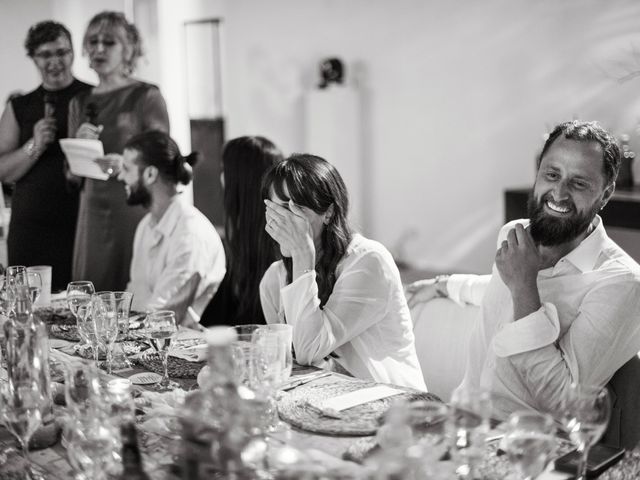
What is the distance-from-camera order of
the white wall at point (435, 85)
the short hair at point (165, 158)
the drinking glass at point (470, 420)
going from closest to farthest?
the drinking glass at point (470, 420)
the short hair at point (165, 158)
the white wall at point (435, 85)

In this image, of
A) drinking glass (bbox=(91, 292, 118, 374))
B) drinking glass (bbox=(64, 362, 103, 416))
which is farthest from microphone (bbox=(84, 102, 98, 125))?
drinking glass (bbox=(64, 362, 103, 416))

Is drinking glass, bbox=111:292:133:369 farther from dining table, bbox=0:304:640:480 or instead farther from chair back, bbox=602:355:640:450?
chair back, bbox=602:355:640:450

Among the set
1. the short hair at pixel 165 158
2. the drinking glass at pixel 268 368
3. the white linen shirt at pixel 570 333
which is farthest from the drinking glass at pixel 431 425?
the short hair at pixel 165 158

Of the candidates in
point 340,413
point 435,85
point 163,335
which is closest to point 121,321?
point 163,335

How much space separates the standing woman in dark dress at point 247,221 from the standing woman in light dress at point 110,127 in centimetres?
122

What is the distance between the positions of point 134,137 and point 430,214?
277 centimetres

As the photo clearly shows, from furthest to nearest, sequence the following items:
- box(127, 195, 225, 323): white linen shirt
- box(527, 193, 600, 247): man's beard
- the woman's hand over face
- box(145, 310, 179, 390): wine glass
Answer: box(127, 195, 225, 323): white linen shirt
the woman's hand over face
box(527, 193, 600, 247): man's beard
box(145, 310, 179, 390): wine glass

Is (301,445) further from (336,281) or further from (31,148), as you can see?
(31,148)

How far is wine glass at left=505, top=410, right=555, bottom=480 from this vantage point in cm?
131

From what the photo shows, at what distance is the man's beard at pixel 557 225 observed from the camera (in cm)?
221

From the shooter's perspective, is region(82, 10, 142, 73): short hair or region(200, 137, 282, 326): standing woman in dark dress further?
region(82, 10, 142, 73): short hair

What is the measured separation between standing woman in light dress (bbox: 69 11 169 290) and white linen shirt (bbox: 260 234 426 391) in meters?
1.95

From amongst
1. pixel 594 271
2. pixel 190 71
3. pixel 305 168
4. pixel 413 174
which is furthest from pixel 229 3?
pixel 594 271

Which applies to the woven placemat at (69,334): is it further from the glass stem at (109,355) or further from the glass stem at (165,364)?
the glass stem at (165,364)
